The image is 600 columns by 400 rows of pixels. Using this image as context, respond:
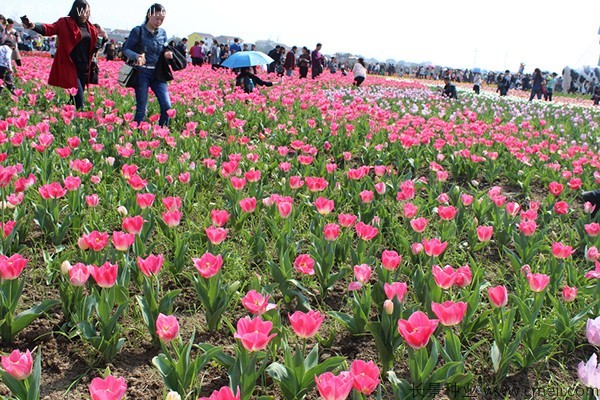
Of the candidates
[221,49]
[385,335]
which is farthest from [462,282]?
[221,49]

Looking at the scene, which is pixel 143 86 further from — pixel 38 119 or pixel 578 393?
pixel 578 393

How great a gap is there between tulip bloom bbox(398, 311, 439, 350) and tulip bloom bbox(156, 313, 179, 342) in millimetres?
686

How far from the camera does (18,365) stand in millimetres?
1431

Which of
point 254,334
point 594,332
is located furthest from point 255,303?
point 594,332

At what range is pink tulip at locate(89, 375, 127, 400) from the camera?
125cm

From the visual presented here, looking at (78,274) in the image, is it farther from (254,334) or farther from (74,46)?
(74,46)

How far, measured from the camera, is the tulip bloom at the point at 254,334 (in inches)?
61.3

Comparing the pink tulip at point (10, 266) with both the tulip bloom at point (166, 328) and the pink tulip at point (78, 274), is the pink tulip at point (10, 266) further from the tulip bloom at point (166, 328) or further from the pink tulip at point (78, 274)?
the tulip bloom at point (166, 328)

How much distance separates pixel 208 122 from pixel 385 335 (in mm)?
4860

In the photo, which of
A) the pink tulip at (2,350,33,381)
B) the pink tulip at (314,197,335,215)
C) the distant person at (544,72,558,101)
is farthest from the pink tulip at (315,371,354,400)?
the distant person at (544,72,558,101)

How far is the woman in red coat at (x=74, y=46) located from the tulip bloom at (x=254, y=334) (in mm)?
5134

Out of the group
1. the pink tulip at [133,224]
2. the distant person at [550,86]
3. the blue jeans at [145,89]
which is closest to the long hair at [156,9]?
the blue jeans at [145,89]

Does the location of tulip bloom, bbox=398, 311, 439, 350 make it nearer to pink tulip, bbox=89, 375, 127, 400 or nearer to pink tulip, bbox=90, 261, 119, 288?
pink tulip, bbox=89, 375, 127, 400

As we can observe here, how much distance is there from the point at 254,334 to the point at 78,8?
17.4 feet
